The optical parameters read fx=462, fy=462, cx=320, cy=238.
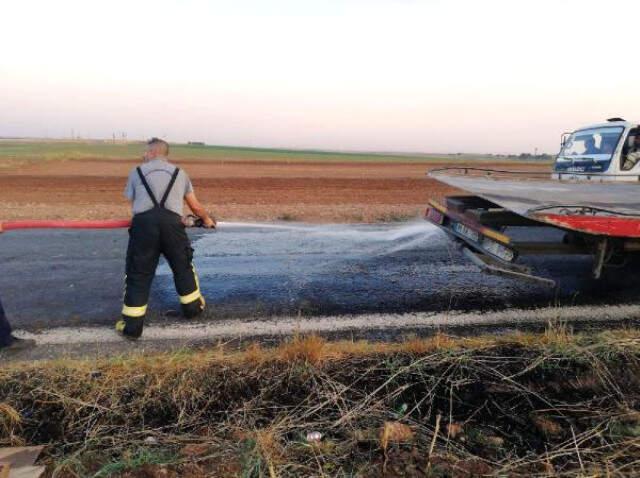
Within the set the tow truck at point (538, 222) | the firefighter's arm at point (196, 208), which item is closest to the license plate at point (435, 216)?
the tow truck at point (538, 222)

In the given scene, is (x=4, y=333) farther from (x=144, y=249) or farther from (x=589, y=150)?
(x=589, y=150)

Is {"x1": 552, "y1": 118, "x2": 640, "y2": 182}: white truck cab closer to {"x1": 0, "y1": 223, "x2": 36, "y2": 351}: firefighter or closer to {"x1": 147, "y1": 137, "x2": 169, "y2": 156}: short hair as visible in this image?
{"x1": 147, "y1": 137, "x2": 169, "y2": 156}: short hair

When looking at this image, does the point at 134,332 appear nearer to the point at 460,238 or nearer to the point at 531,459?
the point at 531,459

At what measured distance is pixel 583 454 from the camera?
2.41m

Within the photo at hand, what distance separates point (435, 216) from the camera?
7.06 metres

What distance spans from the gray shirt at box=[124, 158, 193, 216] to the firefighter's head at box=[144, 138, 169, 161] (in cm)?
5

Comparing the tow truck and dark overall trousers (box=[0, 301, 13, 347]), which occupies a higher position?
the tow truck

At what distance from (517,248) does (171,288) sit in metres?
4.09

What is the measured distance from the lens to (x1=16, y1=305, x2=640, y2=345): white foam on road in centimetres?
424

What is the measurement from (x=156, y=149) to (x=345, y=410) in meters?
3.00

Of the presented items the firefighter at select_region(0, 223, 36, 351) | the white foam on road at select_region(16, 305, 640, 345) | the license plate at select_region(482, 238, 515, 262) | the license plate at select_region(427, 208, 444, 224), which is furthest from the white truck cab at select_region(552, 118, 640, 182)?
the firefighter at select_region(0, 223, 36, 351)

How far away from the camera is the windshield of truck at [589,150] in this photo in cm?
918

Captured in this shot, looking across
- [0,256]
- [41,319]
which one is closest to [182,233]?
[41,319]

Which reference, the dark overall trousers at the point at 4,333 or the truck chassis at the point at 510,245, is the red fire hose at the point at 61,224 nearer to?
the dark overall trousers at the point at 4,333
